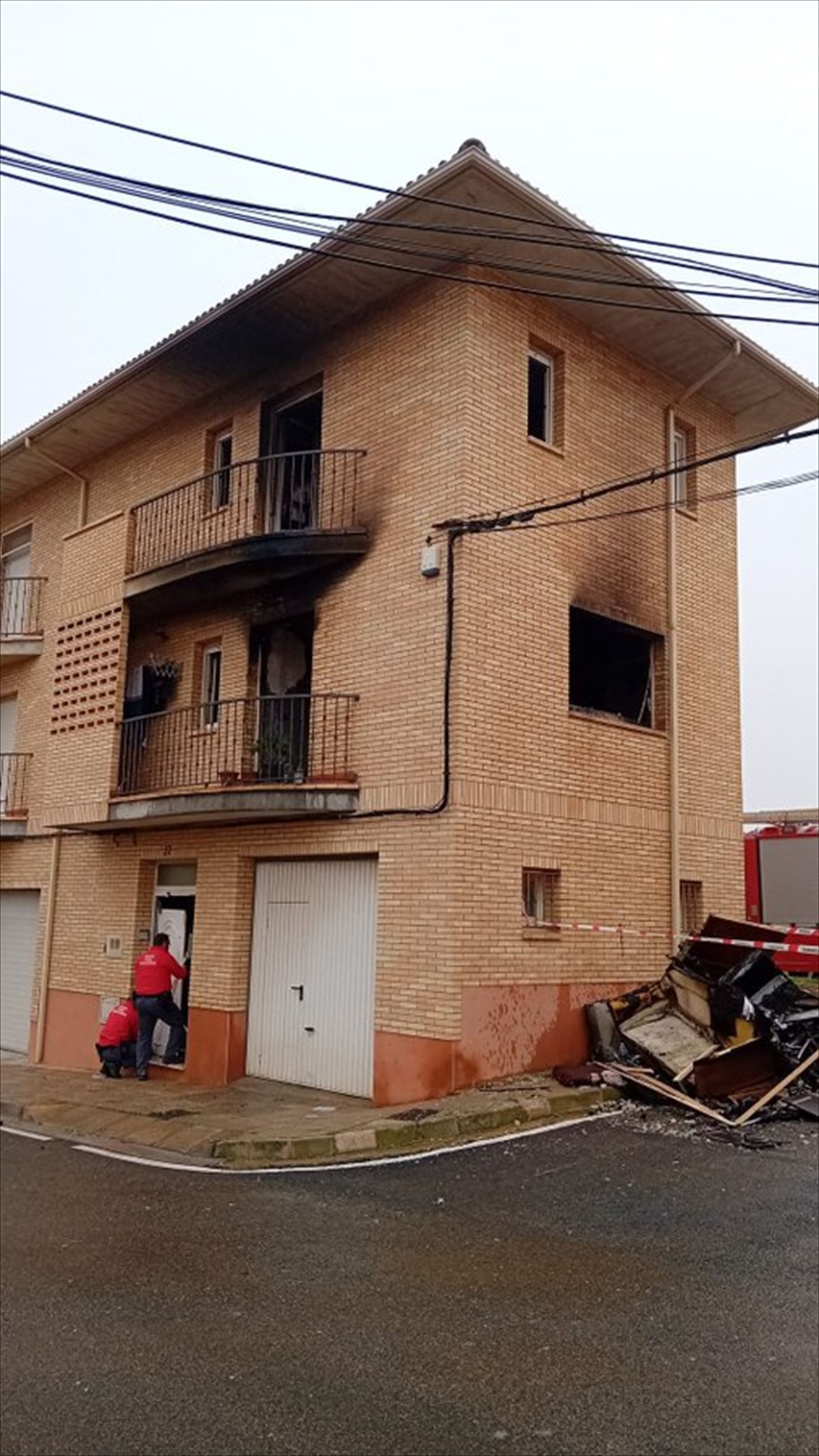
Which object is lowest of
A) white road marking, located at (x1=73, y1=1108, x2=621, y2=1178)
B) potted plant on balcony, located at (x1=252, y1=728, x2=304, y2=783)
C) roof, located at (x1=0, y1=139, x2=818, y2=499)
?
white road marking, located at (x1=73, y1=1108, x2=621, y2=1178)

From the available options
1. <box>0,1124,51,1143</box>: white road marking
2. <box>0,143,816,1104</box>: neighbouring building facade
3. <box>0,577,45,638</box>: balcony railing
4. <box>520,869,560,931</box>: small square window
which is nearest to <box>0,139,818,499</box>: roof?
<box>0,143,816,1104</box>: neighbouring building facade

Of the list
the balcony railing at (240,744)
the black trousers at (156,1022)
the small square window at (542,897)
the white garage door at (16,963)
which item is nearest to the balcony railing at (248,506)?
the balcony railing at (240,744)

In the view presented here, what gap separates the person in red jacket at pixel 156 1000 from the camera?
535 inches

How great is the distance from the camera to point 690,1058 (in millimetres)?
10438

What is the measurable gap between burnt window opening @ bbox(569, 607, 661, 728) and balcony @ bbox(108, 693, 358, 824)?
3.15 meters

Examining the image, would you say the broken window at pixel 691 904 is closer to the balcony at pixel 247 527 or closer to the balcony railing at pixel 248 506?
the balcony at pixel 247 527

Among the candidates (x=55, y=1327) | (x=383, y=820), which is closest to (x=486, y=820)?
(x=383, y=820)

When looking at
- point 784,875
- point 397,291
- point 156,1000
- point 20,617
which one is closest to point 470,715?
point 397,291

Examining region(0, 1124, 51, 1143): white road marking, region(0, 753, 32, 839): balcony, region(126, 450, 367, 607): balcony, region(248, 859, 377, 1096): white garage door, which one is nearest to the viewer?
region(0, 1124, 51, 1143): white road marking

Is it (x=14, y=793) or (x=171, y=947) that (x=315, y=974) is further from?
(x=14, y=793)

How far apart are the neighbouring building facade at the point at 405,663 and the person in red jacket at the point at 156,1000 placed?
38 centimetres

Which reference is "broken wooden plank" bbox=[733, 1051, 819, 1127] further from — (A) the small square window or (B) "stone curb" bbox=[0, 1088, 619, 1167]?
(A) the small square window

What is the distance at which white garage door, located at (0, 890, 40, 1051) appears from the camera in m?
17.4

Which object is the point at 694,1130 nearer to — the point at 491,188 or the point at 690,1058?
the point at 690,1058
